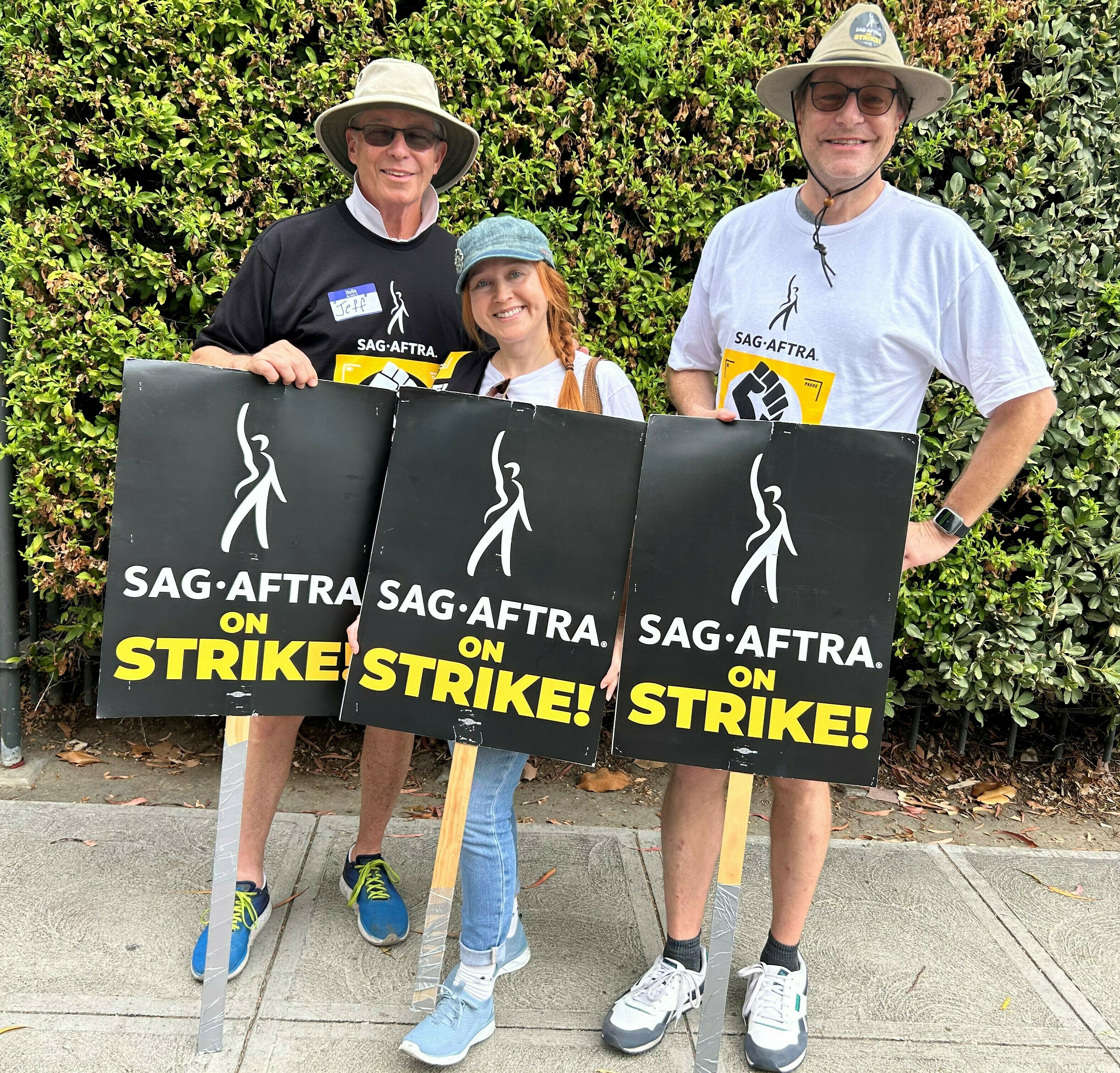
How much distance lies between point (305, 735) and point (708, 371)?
2.42m

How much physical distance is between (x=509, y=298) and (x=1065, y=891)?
2831mm

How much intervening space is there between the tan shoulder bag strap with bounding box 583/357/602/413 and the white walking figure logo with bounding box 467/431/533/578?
0.26m

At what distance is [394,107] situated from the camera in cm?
263

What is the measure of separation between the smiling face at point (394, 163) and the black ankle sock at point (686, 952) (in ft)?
7.05

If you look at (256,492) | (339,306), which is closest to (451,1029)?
(256,492)

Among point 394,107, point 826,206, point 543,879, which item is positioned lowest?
point 543,879

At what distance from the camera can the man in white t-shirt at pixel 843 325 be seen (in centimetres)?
235

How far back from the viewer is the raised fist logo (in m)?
2.46

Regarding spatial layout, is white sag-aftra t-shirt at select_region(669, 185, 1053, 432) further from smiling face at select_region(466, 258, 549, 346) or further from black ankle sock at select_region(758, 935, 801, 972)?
black ankle sock at select_region(758, 935, 801, 972)

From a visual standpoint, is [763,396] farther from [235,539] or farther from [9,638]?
[9,638]

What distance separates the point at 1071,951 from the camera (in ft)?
10.2

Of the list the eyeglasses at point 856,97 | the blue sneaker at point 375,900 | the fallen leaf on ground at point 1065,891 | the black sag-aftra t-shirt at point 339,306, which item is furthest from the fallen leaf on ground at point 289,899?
the eyeglasses at point 856,97

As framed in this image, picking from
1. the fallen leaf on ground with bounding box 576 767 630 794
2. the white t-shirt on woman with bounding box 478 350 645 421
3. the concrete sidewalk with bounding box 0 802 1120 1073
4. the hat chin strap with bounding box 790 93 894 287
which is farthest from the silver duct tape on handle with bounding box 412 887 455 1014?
the hat chin strap with bounding box 790 93 894 287

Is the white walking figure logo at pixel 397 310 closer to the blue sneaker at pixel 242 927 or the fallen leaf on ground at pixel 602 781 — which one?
the blue sneaker at pixel 242 927
